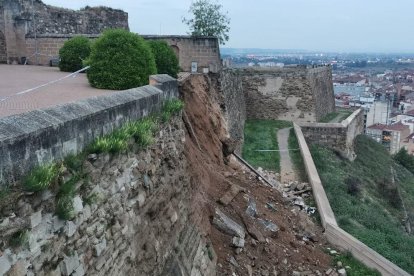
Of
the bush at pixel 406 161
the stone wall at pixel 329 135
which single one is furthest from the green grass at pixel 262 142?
the bush at pixel 406 161

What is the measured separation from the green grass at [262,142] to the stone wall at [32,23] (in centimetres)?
825

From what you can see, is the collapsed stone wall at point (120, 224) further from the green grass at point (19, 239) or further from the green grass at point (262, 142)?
the green grass at point (262, 142)

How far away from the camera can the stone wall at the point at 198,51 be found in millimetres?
14914

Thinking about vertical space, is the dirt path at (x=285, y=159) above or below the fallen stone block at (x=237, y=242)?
below

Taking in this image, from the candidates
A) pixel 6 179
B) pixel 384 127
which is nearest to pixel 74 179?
pixel 6 179

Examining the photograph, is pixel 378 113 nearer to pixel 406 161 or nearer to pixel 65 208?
pixel 406 161

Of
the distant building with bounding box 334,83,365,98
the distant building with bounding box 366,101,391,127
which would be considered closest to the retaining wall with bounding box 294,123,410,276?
the distant building with bounding box 366,101,391,127

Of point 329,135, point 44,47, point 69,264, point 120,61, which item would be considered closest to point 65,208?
point 69,264

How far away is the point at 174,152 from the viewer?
7.52 metres

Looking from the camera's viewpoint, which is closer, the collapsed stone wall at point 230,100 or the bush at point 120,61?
the bush at point 120,61

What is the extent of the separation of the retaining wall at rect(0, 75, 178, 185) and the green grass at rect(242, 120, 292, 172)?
11.1 metres

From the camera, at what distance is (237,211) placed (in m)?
8.88

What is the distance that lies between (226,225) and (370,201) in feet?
34.0

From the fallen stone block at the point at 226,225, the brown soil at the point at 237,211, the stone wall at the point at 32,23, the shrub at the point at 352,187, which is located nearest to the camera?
the brown soil at the point at 237,211
